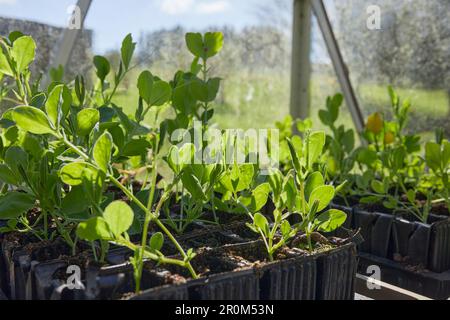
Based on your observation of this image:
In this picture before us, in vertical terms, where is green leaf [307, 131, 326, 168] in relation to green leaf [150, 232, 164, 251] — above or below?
above

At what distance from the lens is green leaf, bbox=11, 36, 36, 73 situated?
61 centimetres

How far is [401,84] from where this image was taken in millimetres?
1615

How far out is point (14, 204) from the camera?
0.58 meters

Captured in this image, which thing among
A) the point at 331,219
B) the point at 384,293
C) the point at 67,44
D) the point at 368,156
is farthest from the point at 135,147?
the point at 67,44

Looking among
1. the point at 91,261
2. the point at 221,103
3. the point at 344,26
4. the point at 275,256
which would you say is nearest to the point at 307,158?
the point at 275,256

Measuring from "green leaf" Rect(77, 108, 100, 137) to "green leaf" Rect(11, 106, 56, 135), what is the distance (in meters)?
0.05

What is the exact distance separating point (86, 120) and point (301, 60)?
4.67 feet

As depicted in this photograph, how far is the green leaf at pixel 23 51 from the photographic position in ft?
2.01

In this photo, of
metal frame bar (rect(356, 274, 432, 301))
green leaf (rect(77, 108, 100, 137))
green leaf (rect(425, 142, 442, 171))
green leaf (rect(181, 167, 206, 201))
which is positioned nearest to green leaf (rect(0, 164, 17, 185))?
green leaf (rect(77, 108, 100, 137))

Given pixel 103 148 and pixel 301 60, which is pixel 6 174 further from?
pixel 301 60

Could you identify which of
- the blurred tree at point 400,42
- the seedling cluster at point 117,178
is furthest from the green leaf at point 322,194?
the blurred tree at point 400,42

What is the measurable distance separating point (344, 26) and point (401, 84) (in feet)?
1.00

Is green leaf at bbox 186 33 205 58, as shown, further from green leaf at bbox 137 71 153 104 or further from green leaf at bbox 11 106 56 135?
green leaf at bbox 11 106 56 135

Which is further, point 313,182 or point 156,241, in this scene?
point 313,182
